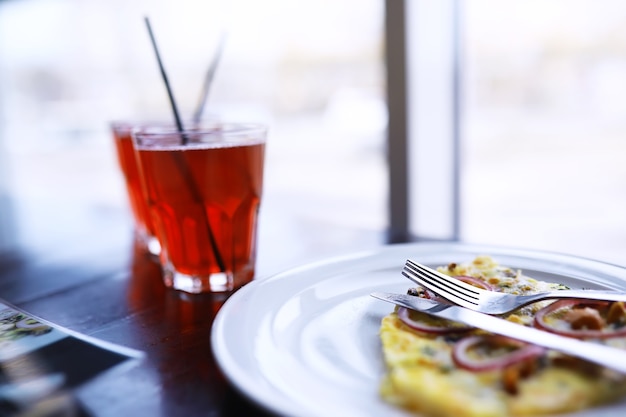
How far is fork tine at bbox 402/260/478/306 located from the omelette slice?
0.15 feet

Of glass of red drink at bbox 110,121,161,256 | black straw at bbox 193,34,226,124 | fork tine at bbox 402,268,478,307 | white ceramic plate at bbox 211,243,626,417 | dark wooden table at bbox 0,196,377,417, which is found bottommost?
dark wooden table at bbox 0,196,377,417

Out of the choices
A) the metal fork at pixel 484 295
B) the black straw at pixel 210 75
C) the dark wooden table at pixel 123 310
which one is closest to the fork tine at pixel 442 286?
the metal fork at pixel 484 295

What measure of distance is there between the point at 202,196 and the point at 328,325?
1.10ft

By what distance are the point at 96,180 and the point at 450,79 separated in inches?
198

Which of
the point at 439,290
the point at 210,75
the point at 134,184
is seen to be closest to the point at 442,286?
the point at 439,290

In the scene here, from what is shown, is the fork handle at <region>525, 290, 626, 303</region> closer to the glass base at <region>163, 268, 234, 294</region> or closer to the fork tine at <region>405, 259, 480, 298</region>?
the fork tine at <region>405, 259, 480, 298</region>

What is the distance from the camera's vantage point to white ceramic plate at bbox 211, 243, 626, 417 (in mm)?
544

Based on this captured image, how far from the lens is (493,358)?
0.60m

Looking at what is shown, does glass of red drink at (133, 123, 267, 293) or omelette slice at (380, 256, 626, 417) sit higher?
glass of red drink at (133, 123, 267, 293)

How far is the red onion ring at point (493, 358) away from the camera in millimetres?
571

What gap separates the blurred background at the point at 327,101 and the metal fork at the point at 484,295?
25.4 inches

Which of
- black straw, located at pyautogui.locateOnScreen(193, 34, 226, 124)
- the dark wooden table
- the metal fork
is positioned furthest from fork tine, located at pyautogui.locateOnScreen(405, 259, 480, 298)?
black straw, located at pyautogui.locateOnScreen(193, 34, 226, 124)

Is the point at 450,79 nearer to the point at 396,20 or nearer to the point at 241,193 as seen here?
the point at 396,20

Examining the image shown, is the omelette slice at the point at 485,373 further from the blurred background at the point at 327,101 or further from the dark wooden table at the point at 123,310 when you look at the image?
the blurred background at the point at 327,101
